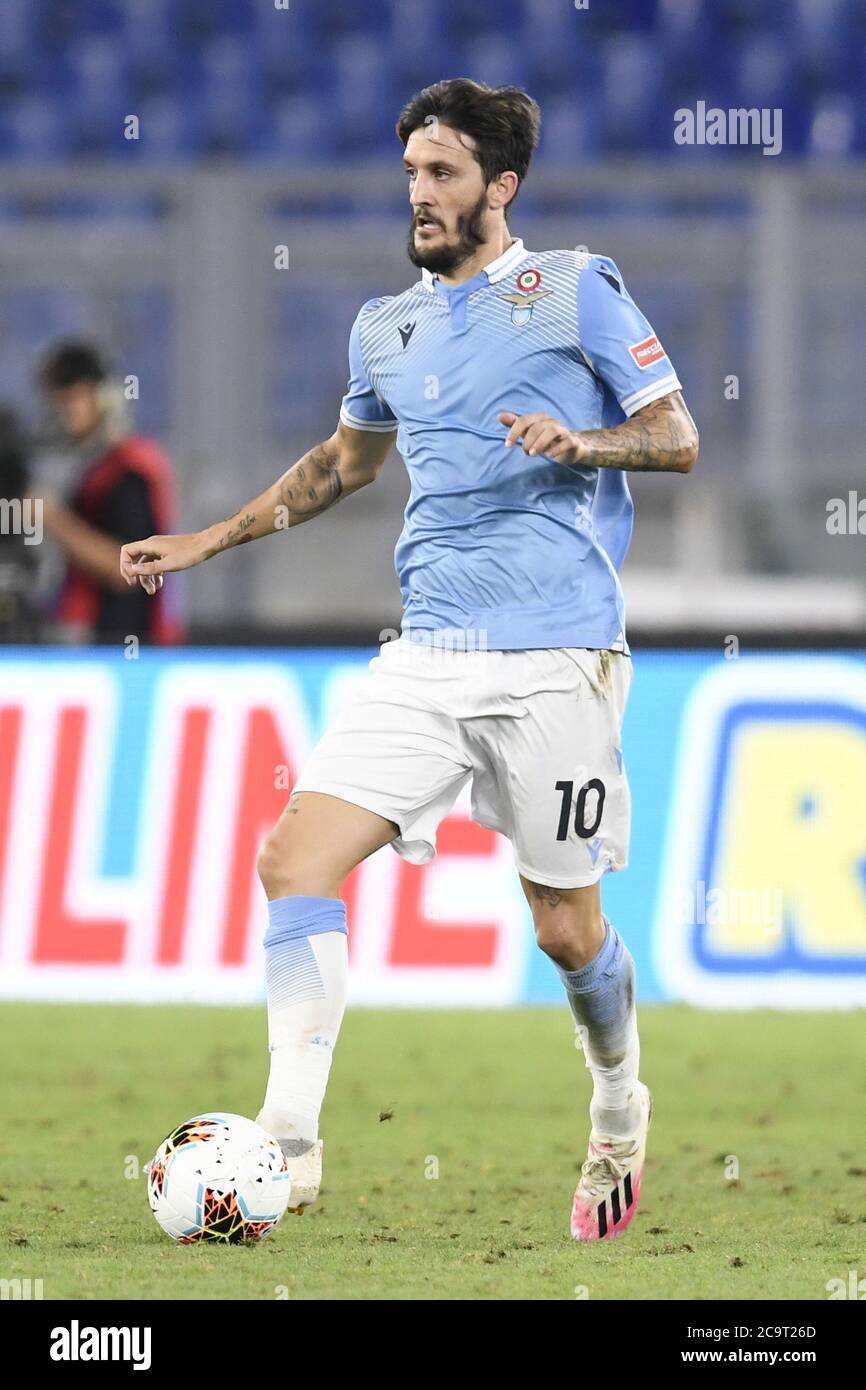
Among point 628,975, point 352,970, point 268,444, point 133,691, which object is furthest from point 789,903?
point 268,444

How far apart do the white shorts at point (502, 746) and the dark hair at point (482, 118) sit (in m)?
0.90

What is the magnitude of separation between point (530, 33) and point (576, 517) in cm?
810

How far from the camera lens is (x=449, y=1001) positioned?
7.61 m

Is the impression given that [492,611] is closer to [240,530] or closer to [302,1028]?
[240,530]

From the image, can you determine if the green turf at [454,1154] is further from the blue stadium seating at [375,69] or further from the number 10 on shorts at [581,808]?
the blue stadium seating at [375,69]

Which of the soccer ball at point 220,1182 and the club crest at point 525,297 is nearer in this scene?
the soccer ball at point 220,1182

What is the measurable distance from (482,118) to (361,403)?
622 millimetres

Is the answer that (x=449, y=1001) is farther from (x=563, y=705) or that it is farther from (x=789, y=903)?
(x=563, y=705)

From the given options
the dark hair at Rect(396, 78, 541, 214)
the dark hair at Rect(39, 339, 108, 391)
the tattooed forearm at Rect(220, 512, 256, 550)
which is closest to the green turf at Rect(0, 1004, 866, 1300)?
the tattooed forearm at Rect(220, 512, 256, 550)

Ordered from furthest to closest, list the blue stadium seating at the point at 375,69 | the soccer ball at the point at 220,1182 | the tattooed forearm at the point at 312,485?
1. the blue stadium seating at the point at 375,69
2. the tattooed forearm at the point at 312,485
3. the soccer ball at the point at 220,1182

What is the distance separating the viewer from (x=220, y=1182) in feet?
12.5

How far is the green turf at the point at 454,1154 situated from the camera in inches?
144
